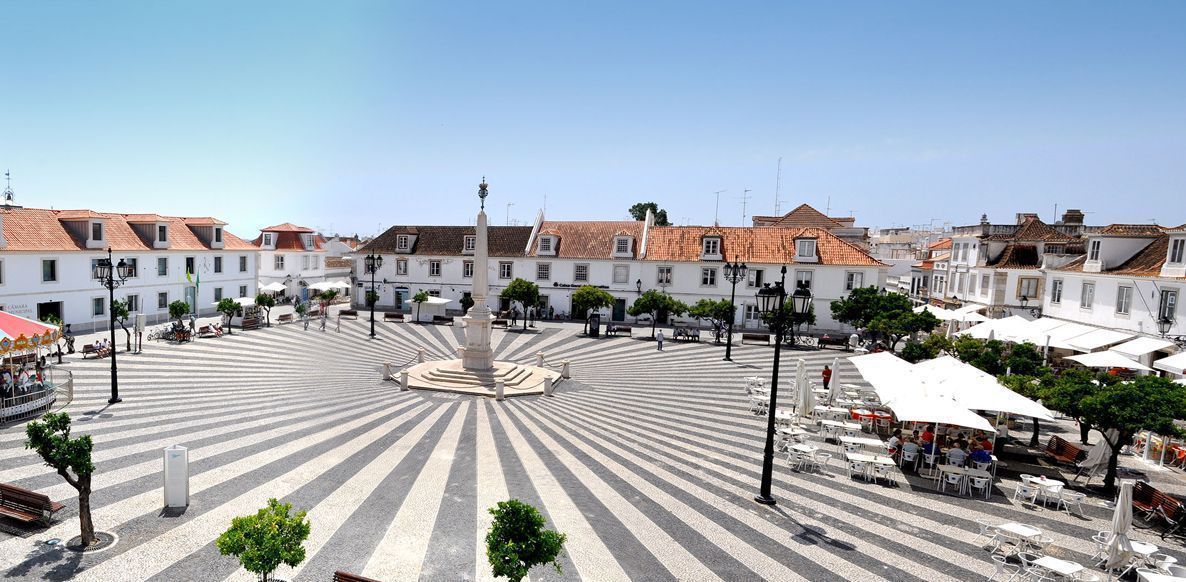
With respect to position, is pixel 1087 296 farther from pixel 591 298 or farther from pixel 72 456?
pixel 72 456

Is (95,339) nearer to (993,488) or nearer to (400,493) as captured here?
(400,493)

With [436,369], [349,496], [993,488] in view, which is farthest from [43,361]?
[993,488]

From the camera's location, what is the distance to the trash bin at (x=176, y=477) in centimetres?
1030

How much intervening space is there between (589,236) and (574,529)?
36636 mm

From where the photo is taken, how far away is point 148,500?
418 inches

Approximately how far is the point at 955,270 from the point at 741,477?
3685 cm

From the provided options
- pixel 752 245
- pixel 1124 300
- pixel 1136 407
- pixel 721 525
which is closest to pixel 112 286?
pixel 721 525

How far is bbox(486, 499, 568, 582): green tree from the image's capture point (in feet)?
21.6

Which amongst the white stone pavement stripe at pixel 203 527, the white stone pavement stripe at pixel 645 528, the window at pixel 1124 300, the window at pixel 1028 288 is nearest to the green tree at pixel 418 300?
the white stone pavement stripe at pixel 203 527

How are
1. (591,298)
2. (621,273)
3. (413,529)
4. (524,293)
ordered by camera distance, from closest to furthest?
(413,529) < (591,298) < (524,293) < (621,273)

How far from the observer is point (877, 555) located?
31.6ft

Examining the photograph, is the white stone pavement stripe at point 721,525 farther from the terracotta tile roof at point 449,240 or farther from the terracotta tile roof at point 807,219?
the terracotta tile roof at point 807,219

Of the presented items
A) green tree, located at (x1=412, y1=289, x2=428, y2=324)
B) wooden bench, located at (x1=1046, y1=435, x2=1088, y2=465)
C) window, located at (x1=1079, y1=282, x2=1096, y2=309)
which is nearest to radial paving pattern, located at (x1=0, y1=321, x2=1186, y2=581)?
wooden bench, located at (x1=1046, y1=435, x2=1088, y2=465)

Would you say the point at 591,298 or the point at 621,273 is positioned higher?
the point at 621,273
